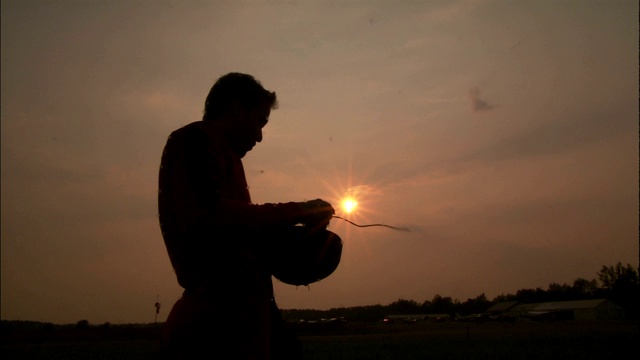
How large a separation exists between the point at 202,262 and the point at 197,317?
185mm

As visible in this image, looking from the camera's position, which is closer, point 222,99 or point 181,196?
point 181,196

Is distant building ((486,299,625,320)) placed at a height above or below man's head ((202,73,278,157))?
below

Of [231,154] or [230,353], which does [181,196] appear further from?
[230,353]

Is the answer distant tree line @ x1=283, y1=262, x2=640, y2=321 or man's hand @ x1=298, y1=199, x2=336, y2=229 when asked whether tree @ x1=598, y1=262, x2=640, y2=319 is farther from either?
man's hand @ x1=298, y1=199, x2=336, y2=229

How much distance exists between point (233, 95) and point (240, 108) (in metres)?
0.07

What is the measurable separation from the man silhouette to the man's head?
0.15 meters

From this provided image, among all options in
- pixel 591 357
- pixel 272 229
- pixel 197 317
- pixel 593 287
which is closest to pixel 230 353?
pixel 197 317

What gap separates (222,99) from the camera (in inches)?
84.6

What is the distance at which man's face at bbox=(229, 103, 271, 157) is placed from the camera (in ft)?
6.77

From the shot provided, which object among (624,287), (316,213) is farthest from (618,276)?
(316,213)

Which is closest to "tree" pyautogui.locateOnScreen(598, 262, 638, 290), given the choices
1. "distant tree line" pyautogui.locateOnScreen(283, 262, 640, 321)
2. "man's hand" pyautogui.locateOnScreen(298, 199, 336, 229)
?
"distant tree line" pyautogui.locateOnScreen(283, 262, 640, 321)

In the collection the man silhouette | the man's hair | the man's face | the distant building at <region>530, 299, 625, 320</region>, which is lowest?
the distant building at <region>530, 299, 625, 320</region>

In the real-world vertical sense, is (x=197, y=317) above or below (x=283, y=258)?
below

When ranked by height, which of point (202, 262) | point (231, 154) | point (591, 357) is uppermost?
point (231, 154)
